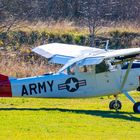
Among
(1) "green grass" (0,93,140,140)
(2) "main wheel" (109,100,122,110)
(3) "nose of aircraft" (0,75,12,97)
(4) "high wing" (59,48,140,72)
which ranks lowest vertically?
(1) "green grass" (0,93,140,140)

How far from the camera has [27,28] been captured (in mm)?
36719

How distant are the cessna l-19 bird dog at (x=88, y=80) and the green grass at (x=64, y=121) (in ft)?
1.61

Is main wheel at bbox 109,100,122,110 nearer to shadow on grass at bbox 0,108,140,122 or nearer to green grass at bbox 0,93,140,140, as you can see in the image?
green grass at bbox 0,93,140,140

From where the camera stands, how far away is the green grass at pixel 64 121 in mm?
14906

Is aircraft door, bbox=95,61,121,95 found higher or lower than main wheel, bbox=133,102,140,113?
higher

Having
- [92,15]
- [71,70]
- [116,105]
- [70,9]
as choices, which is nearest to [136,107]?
[116,105]

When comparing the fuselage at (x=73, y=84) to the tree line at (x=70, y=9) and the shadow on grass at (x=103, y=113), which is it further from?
the tree line at (x=70, y=9)

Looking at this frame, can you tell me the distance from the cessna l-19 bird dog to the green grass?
1.61 ft

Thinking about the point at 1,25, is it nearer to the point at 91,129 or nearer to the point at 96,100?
the point at 96,100

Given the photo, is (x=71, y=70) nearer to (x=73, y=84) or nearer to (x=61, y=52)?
(x=73, y=84)

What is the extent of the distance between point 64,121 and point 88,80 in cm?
312

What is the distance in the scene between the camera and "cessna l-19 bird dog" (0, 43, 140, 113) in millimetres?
19219

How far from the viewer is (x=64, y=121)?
17031 mm

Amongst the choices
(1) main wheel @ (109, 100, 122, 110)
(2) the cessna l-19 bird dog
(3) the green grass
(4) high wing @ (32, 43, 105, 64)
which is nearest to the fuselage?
(2) the cessna l-19 bird dog
